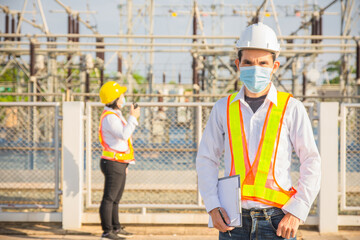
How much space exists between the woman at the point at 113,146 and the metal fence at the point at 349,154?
9.27 feet

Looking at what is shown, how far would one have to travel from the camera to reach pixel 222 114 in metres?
2.37

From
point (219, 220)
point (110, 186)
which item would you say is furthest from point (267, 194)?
point (110, 186)

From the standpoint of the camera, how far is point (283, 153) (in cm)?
225

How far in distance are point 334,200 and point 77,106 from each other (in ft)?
11.9

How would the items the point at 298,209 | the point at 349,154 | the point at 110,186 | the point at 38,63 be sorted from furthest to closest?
the point at 38,63, the point at 349,154, the point at 110,186, the point at 298,209

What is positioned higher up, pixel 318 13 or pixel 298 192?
pixel 318 13

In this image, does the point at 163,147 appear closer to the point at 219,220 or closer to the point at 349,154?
the point at 349,154

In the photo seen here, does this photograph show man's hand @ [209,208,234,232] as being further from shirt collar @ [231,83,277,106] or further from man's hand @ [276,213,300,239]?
shirt collar @ [231,83,277,106]

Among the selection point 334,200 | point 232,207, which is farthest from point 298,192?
point 334,200

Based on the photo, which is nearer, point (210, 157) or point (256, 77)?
point (256, 77)

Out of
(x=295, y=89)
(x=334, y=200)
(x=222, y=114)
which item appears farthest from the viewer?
(x=295, y=89)

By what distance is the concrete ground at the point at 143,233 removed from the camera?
5.69m

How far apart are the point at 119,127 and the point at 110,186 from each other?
728 mm

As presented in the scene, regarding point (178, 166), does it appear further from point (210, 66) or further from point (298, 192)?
point (210, 66)
